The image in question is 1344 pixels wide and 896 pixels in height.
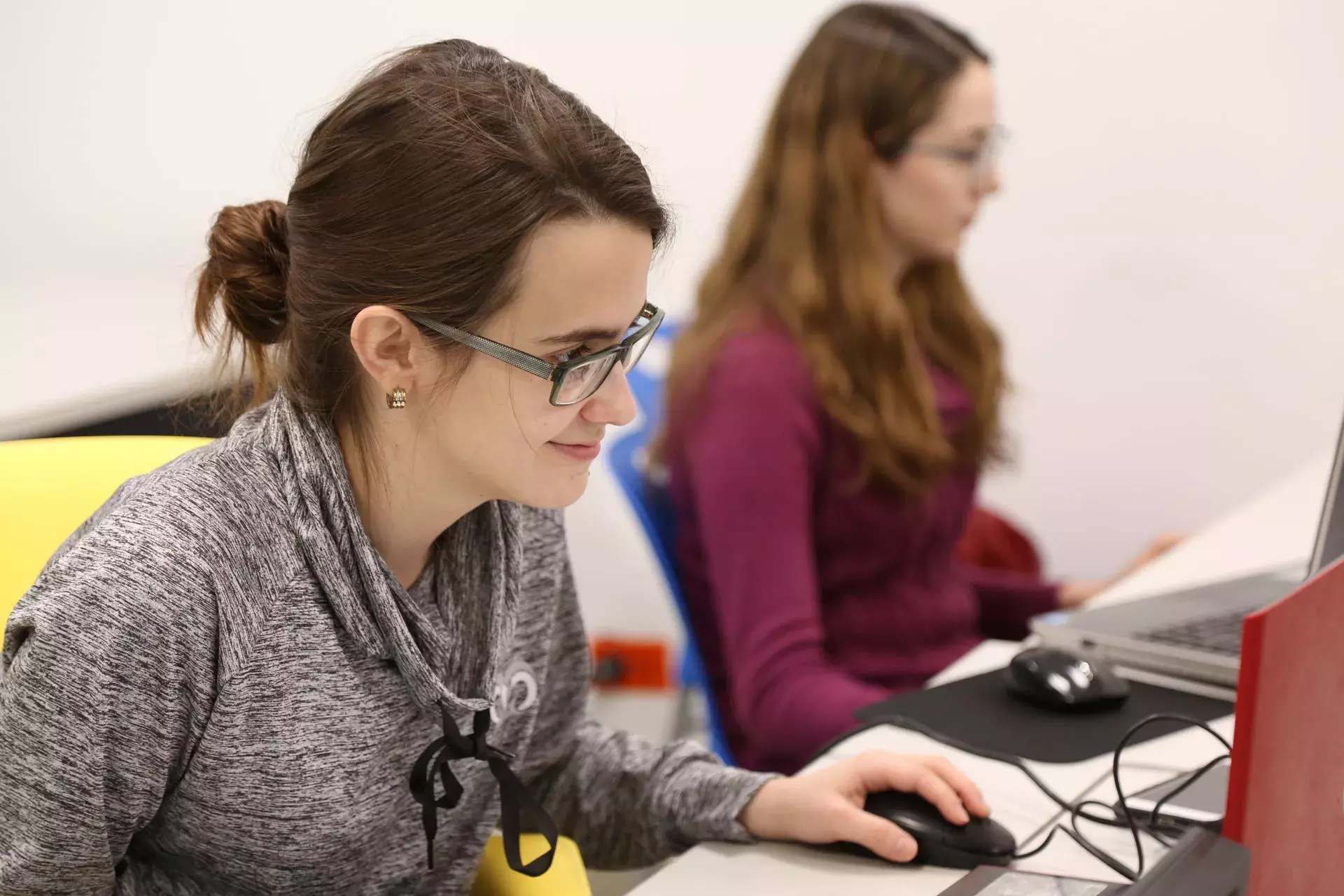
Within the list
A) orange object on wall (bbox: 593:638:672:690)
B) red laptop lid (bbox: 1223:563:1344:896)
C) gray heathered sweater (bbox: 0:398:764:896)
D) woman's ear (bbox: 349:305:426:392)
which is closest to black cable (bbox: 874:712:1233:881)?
red laptop lid (bbox: 1223:563:1344:896)

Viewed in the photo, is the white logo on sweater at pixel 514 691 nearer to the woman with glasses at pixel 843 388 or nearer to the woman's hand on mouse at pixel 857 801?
the woman's hand on mouse at pixel 857 801

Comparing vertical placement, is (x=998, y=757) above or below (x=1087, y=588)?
above

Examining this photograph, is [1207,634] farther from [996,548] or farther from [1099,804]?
[996,548]

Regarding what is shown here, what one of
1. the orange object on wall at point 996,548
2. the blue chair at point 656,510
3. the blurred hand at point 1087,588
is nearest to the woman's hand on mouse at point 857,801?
the blue chair at point 656,510

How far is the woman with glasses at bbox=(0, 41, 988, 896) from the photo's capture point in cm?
79

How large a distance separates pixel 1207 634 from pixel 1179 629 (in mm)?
34

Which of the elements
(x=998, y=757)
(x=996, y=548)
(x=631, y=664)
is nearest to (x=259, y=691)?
(x=998, y=757)

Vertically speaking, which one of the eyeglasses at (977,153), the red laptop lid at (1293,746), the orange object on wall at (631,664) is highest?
the eyeglasses at (977,153)

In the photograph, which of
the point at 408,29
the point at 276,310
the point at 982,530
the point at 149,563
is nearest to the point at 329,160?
the point at 276,310

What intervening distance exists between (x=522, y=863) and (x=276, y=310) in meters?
0.45

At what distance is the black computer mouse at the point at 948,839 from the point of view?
95 centimetres

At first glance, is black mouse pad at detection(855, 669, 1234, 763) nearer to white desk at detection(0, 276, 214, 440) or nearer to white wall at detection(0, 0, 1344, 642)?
white desk at detection(0, 276, 214, 440)

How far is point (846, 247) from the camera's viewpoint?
166 centimetres

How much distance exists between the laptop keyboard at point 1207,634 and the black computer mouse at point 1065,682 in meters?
0.10
